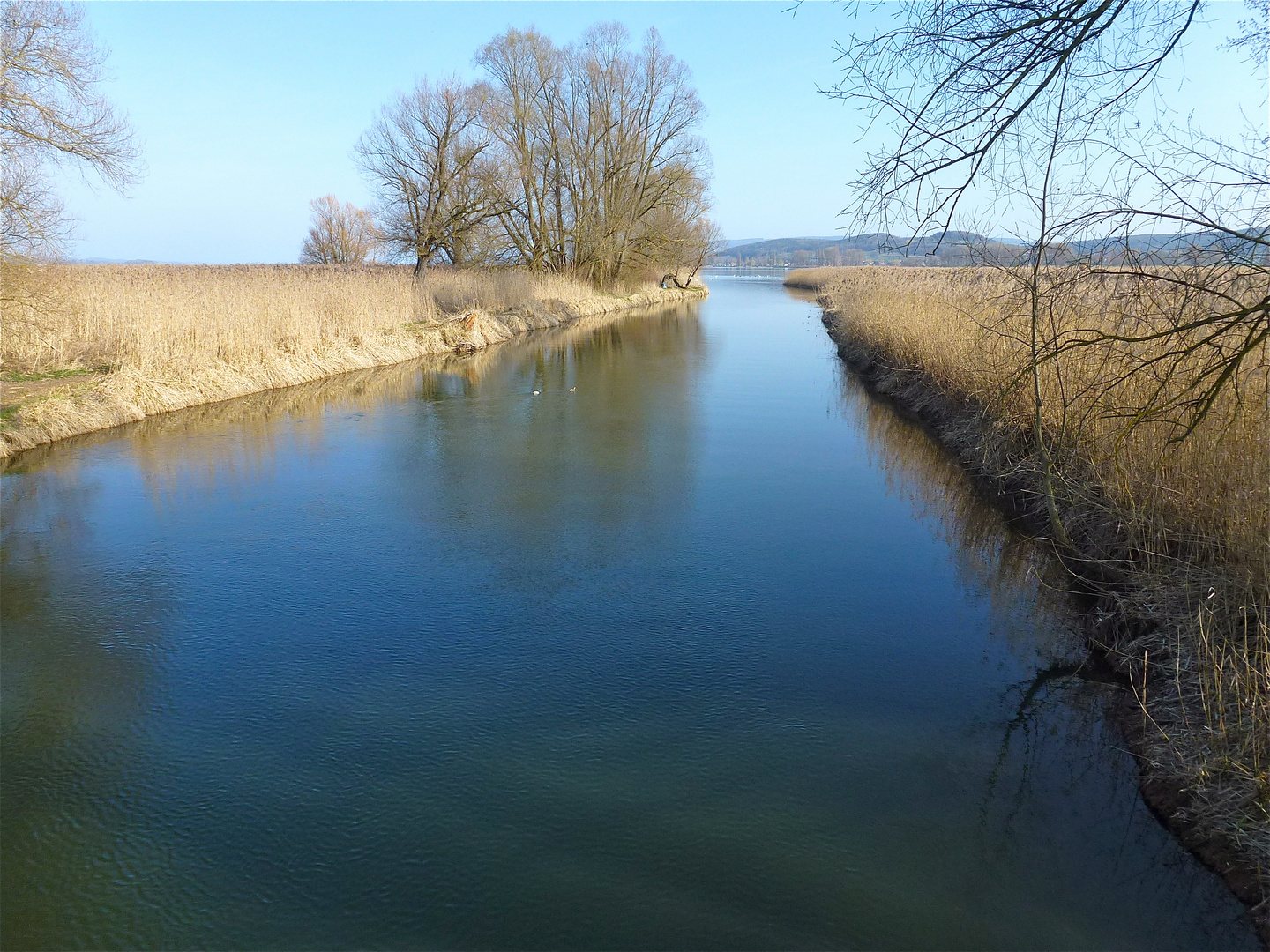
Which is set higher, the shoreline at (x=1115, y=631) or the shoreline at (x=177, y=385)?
the shoreline at (x=177, y=385)

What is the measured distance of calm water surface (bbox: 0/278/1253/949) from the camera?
2.55 meters

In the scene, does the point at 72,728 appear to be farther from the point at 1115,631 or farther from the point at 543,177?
the point at 543,177

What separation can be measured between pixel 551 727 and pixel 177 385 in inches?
330

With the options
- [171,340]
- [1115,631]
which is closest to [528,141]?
[171,340]

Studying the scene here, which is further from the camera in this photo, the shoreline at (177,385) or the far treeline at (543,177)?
the far treeline at (543,177)

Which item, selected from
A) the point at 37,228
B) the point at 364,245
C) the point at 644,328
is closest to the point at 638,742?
the point at 37,228

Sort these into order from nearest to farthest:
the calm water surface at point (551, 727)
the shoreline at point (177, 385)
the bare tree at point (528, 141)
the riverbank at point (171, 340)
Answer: the calm water surface at point (551, 727) → the shoreline at point (177, 385) → the riverbank at point (171, 340) → the bare tree at point (528, 141)

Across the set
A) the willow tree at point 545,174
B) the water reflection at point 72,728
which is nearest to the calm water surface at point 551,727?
the water reflection at point 72,728

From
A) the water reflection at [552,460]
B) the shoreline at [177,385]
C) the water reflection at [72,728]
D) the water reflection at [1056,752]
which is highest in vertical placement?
the shoreline at [177,385]

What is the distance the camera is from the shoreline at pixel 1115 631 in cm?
264

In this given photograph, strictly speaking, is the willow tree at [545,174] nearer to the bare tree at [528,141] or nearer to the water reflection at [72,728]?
the bare tree at [528,141]

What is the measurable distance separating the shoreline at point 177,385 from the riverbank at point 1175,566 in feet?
27.2

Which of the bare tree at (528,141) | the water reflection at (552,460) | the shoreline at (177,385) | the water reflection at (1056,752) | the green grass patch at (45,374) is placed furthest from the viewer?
the bare tree at (528,141)

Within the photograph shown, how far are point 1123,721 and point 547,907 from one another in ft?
8.35
